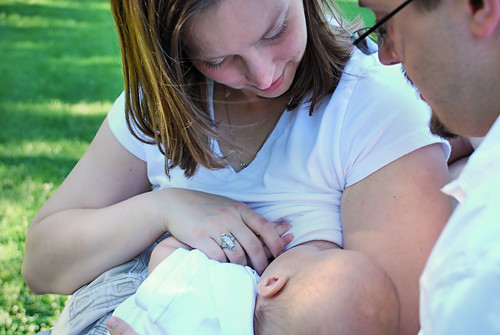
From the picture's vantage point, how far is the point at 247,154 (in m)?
2.60

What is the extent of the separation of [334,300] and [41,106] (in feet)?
17.3

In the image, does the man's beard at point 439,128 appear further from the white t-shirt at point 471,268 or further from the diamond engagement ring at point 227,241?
the diamond engagement ring at point 227,241

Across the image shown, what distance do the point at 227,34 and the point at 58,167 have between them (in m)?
3.57

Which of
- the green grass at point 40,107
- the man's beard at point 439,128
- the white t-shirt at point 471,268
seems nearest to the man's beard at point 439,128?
the man's beard at point 439,128

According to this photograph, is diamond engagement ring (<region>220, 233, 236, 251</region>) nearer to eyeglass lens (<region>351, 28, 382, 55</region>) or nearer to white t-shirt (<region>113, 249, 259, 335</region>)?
white t-shirt (<region>113, 249, 259, 335</region>)

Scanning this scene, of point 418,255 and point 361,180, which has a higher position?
point 361,180

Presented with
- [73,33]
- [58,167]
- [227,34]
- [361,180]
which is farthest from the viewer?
[73,33]

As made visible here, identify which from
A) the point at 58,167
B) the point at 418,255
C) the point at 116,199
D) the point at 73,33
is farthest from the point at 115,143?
the point at 73,33

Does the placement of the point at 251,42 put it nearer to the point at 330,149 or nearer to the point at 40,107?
the point at 330,149

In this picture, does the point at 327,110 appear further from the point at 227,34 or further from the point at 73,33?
the point at 73,33

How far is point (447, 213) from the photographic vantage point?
2.19 meters

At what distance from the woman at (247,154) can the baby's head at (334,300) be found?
7 centimetres

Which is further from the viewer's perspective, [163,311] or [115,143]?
[115,143]

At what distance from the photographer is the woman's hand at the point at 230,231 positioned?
2416mm
